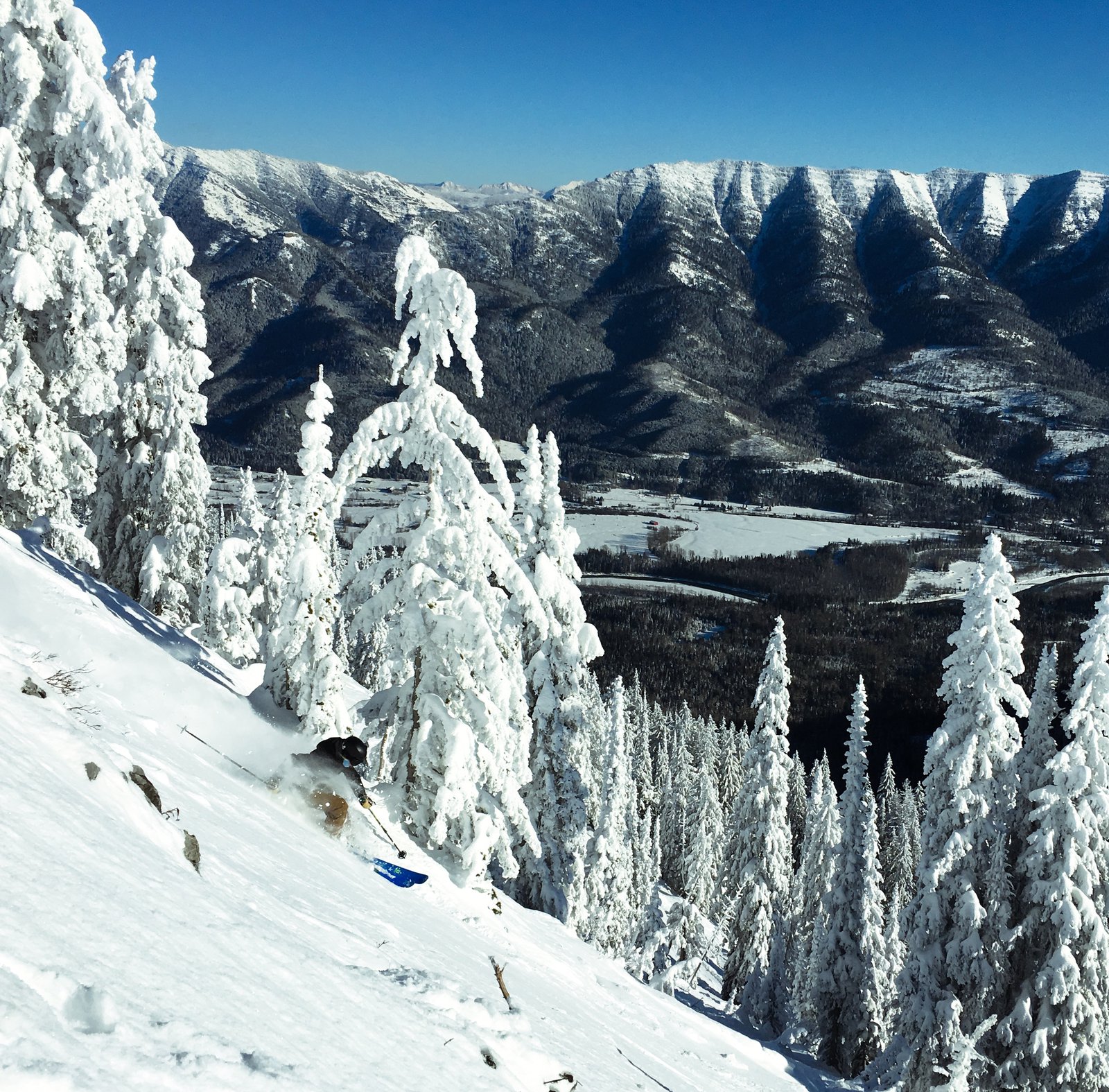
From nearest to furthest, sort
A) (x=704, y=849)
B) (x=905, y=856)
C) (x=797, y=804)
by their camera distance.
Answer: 1. (x=704, y=849)
2. (x=905, y=856)
3. (x=797, y=804)

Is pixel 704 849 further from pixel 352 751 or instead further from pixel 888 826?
pixel 352 751

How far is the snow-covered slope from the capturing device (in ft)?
11.4

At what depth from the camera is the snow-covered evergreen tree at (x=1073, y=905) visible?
1991 centimetres

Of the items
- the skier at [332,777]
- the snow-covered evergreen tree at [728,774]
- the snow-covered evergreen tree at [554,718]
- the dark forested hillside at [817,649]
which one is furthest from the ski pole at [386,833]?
the dark forested hillside at [817,649]

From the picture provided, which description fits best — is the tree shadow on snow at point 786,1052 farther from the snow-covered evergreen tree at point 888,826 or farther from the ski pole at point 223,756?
the snow-covered evergreen tree at point 888,826

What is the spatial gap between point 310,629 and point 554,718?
806cm

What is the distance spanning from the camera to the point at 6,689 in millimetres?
6746

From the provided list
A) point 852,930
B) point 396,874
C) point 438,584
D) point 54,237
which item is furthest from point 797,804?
point 54,237

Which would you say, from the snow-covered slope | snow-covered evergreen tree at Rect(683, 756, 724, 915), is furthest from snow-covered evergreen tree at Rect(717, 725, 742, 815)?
the snow-covered slope

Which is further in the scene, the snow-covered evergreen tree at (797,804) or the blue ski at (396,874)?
the snow-covered evergreen tree at (797,804)

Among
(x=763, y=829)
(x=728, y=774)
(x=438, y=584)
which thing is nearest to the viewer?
(x=438, y=584)

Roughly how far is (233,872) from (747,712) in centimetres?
12457

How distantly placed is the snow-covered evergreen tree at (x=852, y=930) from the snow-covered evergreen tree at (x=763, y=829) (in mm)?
2535

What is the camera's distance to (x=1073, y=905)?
19.7 meters
